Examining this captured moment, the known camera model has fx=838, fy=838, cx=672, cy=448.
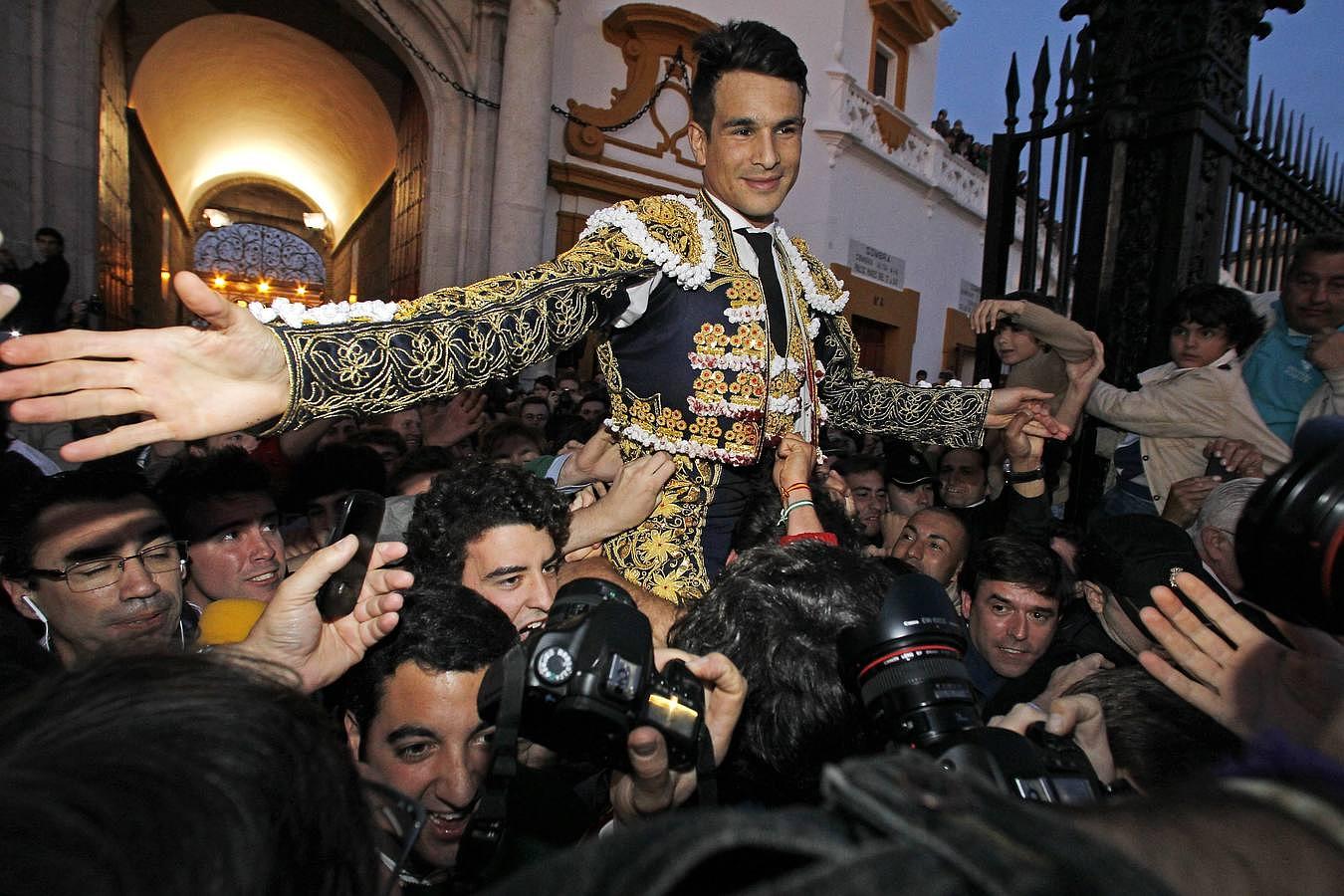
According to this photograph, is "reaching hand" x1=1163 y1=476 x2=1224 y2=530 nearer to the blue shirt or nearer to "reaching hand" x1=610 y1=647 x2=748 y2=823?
the blue shirt

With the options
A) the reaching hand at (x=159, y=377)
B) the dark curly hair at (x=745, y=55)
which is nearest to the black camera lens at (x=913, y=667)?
the reaching hand at (x=159, y=377)

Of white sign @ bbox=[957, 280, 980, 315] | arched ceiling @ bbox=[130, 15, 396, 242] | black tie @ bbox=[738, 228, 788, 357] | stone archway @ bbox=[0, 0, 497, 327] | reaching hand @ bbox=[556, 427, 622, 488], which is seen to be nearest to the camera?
black tie @ bbox=[738, 228, 788, 357]

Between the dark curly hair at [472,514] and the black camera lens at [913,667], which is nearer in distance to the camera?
the black camera lens at [913,667]

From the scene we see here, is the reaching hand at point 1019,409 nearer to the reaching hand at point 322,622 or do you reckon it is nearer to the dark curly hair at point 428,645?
the dark curly hair at point 428,645

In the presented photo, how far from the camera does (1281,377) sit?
11.1ft

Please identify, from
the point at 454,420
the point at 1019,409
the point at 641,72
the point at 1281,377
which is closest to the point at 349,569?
the point at 1019,409

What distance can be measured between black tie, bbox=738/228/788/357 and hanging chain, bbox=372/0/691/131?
326 inches

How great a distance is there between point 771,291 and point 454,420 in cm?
262

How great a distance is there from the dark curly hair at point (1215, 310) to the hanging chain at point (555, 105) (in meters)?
7.96

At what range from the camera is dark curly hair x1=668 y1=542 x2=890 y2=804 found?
127 centimetres

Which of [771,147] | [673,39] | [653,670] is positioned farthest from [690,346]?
[673,39]

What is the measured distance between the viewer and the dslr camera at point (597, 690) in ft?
3.40

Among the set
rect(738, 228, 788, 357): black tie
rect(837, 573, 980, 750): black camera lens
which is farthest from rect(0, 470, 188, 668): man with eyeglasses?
rect(837, 573, 980, 750): black camera lens

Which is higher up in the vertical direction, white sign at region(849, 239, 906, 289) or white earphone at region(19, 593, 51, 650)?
white sign at region(849, 239, 906, 289)
